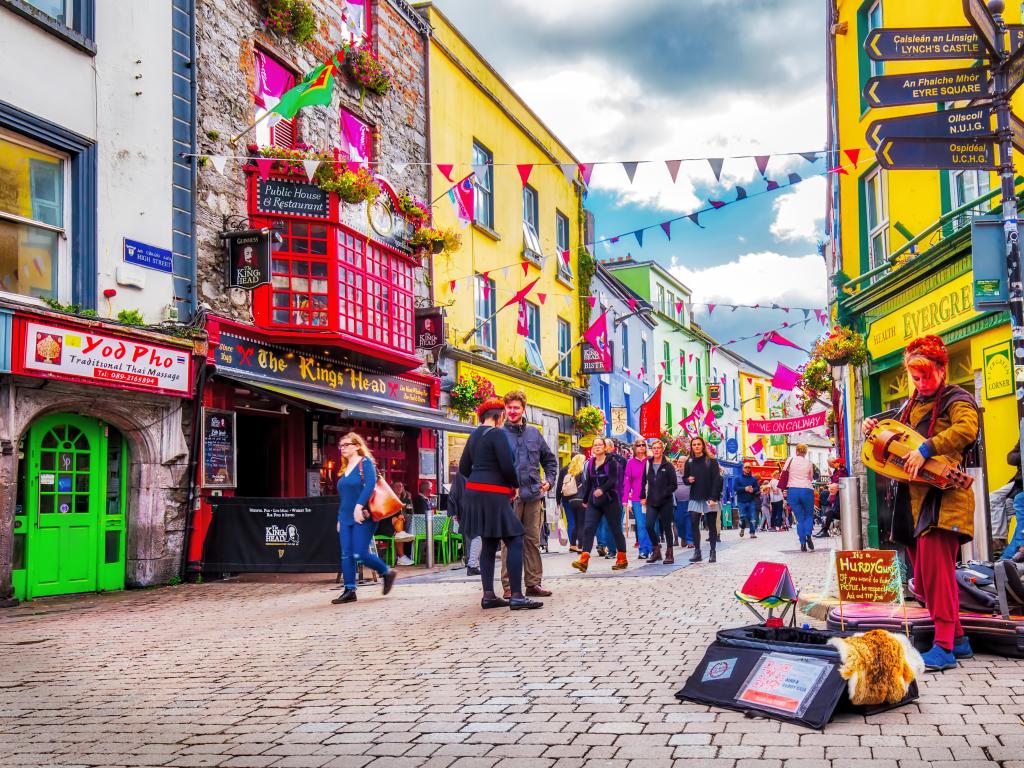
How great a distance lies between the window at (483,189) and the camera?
920 inches

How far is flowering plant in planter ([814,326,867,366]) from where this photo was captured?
15805 millimetres

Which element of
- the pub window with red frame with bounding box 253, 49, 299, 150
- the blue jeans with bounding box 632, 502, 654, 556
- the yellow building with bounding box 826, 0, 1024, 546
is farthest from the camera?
the pub window with red frame with bounding box 253, 49, 299, 150

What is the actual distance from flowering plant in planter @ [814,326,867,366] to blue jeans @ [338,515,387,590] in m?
8.99

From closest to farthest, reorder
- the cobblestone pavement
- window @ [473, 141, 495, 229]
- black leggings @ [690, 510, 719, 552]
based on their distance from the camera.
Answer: the cobblestone pavement
black leggings @ [690, 510, 719, 552]
window @ [473, 141, 495, 229]

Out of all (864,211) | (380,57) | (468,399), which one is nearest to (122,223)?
(380,57)

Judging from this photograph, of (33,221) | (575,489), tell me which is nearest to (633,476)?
(575,489)

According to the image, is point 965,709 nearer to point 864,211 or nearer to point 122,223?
point 122,223

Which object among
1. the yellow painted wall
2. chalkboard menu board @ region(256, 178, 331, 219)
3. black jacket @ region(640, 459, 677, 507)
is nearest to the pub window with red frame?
chalkboard menu board @ region(256, 178, 331, 219)

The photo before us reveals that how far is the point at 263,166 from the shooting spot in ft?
46.2

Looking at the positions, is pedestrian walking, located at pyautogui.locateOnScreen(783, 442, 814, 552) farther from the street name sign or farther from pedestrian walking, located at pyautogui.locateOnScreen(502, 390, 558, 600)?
the street name sign

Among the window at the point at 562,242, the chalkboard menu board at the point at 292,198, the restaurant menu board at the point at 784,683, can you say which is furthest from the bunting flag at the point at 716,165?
the window at the point at 562,242

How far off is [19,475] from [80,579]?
4.81 feet

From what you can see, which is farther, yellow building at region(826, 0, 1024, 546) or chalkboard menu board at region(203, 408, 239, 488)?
chalkboard menu board at region(203, 408, 239, 488)

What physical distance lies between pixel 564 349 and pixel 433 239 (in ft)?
37.5
